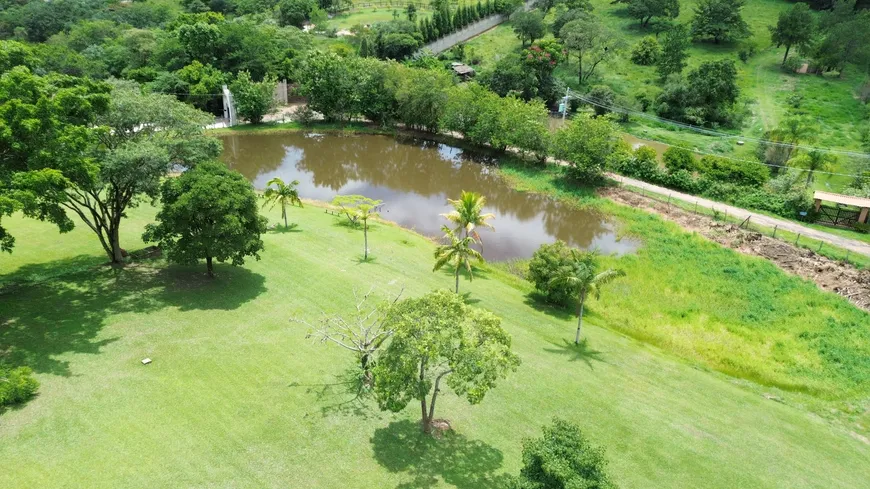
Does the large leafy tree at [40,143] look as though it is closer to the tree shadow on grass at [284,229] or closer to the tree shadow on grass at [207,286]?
the tree shadow on grass at [207,286]

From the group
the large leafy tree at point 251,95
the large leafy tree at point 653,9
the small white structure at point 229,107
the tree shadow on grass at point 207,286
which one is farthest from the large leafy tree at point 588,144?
the large leafy tree at point 653,9

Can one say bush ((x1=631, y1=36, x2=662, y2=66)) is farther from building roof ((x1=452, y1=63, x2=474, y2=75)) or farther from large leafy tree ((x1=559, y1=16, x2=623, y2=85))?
building roof ((x1=452, y1=63, x2=474, y2=75))

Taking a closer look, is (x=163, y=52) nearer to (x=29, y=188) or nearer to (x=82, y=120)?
(x=82, y=120)

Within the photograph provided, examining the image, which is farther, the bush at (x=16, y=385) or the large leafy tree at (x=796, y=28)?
the large leafy tree at (x=796, y=28)

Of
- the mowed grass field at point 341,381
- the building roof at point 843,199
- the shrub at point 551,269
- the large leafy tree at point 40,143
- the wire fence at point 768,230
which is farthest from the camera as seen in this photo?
the building roof at point 843,199

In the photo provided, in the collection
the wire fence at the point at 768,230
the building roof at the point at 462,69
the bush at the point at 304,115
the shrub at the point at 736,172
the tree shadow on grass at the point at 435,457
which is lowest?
the tree shadow on grass at the point at 435,457

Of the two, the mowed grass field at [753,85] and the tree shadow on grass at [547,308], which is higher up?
the mowed grass field at [753,85]

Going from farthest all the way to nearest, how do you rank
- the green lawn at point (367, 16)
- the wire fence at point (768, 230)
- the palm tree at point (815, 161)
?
1. the green lawn at point (367, 16)
2. the palm tree at point (815, 161)
3. the wire fence at point (768, 230)

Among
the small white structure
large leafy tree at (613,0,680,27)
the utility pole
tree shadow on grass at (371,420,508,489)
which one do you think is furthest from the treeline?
large leafy tree at (613,0,680,27)
